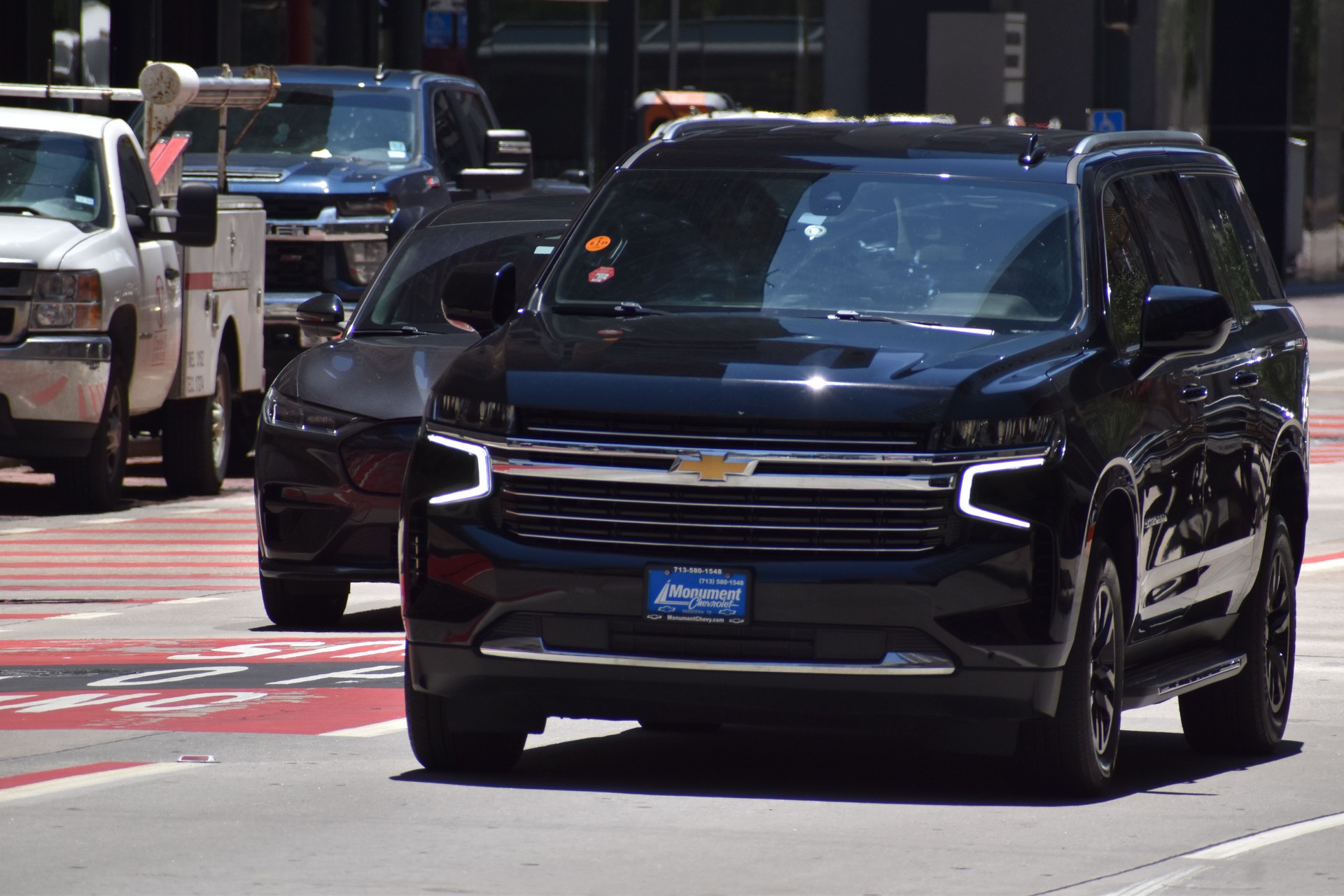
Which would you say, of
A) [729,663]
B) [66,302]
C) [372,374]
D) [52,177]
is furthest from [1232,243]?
[52,177]

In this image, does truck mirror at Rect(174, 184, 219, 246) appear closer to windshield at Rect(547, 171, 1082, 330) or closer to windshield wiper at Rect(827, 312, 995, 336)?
windshield at Rect(547, 171, 1082, 330)

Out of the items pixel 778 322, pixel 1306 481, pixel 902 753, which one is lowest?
pixel 902 753

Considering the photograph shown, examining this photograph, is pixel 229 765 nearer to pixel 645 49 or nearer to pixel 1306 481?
pixel 1306 481

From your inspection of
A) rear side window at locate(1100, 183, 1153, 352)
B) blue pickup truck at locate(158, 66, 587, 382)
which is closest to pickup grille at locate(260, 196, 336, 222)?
blue pickup truck at locate(158, 66, 587, 382)

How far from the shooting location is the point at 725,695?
285 inches

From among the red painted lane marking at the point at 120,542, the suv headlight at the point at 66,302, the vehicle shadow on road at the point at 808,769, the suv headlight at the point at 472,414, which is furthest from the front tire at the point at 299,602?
the suv headlight at the point at 472,414

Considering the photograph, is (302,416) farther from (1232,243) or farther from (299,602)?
(1232,243)

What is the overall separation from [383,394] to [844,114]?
3428 centimetres

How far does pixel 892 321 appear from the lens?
25.9 feet

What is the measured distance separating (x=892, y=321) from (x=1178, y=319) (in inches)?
31.4

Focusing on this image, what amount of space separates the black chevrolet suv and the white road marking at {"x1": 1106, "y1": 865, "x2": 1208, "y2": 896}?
2.33 ft

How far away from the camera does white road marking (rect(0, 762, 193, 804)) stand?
24.3 ft

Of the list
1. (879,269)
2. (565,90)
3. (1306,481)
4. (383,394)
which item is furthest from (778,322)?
(565,90)

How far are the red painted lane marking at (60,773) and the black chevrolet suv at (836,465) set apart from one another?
842 millimetres
